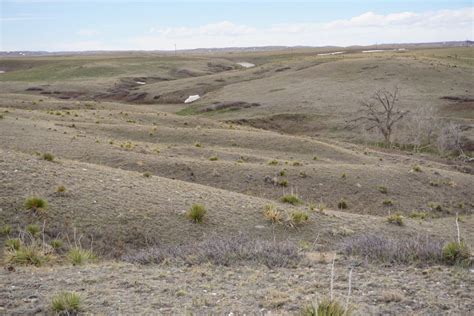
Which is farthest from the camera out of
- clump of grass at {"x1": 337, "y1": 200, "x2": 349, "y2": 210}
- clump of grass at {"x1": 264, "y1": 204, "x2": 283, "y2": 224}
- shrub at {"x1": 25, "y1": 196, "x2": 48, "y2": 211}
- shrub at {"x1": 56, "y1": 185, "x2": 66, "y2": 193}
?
clump of grass at {"x1": 337, "y1": 200, "x2": 349, "y2": 210}

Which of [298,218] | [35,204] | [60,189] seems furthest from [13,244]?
[298,218]

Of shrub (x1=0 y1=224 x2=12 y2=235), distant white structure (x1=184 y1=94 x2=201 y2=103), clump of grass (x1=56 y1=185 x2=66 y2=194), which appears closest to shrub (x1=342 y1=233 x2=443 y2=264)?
shrub (x1=0 y1=224 x2=12 y2=235)

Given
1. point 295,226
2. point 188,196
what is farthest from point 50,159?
point 295,226

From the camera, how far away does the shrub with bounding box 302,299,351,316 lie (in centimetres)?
573

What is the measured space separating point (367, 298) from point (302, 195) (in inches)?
556

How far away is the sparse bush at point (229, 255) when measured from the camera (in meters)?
9.03

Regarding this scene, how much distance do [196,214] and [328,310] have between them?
832cm

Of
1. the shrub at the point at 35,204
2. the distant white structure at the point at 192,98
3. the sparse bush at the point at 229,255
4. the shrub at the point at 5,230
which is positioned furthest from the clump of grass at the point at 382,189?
the distant white structure at the point at 192,98

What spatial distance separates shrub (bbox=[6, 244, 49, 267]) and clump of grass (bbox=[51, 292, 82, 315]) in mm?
2899

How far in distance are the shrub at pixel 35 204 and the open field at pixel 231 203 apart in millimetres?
122

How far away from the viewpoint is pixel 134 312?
260 inches

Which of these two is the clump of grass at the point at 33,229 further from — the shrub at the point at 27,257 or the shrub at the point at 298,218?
the shrub at the point at 298,218

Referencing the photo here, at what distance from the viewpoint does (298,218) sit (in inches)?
569

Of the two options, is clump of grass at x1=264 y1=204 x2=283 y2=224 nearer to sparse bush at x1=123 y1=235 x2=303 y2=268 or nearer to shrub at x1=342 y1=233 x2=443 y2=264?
sparse bush at x1=123 y1=235 x2=303 y2=268
